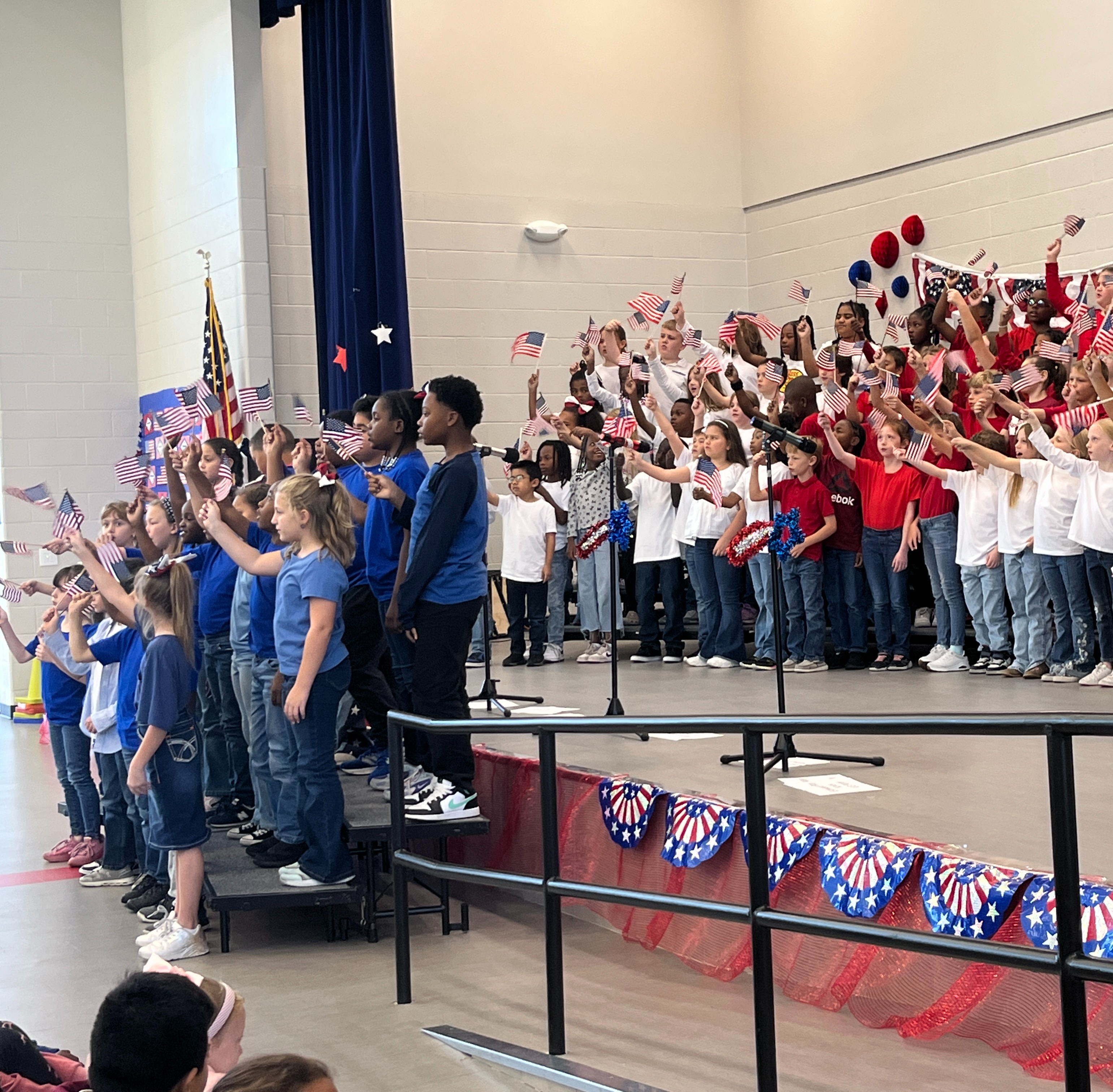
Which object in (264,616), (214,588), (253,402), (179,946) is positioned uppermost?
(253,402)

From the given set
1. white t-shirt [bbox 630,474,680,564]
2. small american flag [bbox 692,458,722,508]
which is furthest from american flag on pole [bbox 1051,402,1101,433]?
white t-shirt [bbox 630,474,680,564]

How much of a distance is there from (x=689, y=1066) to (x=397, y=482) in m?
2.52

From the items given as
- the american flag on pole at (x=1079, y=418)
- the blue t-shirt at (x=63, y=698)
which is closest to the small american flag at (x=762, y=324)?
the american flag on pole at (x=1079, y=418)

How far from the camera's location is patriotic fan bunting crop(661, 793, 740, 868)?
4.36 m

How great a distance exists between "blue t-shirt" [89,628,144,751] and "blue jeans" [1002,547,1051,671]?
4256mm

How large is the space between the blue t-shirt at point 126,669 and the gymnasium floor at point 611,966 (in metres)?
0.73

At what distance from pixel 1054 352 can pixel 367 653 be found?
402cm

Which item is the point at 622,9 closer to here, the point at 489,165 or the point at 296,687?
the point at 489,165

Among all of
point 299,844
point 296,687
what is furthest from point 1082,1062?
point 299,844

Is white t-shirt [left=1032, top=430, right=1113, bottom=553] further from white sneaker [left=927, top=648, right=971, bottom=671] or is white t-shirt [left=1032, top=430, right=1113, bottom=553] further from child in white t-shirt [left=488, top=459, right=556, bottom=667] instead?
child in white t-shirt [left=488, top=459, right=556, bottom=667]

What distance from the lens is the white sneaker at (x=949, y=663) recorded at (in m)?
7.29

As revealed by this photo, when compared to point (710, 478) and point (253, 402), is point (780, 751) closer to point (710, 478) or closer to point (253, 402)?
point (710, 478)

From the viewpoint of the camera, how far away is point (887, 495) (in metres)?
7.60

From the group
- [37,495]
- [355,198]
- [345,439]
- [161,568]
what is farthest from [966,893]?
[355,198]
